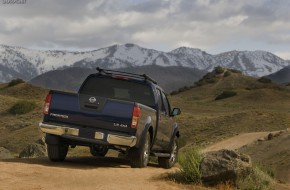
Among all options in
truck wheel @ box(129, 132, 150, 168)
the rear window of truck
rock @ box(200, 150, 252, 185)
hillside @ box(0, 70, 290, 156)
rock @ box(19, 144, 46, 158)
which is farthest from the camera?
hillside @ box(0, 70, 290, 156)

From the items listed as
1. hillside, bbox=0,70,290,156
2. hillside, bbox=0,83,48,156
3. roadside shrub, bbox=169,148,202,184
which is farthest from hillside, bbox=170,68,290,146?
roadside shrub, bbox=169,148,202,184

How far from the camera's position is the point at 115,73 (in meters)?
12.8

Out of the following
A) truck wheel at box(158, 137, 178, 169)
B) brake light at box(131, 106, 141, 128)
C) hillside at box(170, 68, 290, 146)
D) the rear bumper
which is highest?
brake light at box(131, 106, 141, 128)

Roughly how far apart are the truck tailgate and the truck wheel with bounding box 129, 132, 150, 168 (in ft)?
2.36

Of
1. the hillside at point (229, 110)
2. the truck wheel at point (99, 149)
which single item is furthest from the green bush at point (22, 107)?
the truck wheel at point (99, 149)

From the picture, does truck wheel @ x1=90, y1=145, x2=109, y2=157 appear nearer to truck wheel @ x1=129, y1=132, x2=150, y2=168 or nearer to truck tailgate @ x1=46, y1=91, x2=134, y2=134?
truck wheel @ x1=129, y1=132, x2=150, y2=168

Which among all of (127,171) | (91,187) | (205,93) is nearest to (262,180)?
(127,171)

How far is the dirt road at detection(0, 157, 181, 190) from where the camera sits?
854cm

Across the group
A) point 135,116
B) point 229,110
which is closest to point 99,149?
point 135,116

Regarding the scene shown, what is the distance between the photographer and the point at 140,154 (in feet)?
36.9

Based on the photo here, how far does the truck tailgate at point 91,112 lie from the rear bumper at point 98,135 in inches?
5.7

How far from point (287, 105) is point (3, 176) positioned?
187 ft

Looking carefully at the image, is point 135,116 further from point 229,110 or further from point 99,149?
point 229,110

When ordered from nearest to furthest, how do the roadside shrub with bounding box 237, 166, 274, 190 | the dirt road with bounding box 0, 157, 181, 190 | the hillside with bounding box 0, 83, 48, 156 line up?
the dirt road with bounding box 0, 157, 181, 190 < the roadside shrub with bounding box 237, 166, 274, 190 < the hillside with bounding box 0, 83, 48, 156
